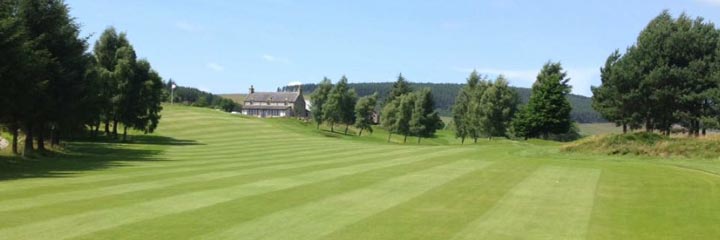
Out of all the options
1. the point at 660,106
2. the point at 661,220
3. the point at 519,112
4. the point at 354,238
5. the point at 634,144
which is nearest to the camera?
the point at 354,238

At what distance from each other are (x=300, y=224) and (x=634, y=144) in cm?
2878

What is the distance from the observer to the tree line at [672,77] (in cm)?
5050

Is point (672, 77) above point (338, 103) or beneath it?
above

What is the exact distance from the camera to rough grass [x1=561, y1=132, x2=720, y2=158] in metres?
32.1

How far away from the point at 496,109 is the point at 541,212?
2423 inches

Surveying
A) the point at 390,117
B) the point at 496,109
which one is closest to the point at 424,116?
the point at 390,117

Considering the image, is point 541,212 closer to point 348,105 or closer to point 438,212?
point 438,212

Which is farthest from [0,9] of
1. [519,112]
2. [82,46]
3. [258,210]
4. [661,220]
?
[519,112]

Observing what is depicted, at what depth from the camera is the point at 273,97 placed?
190 meters

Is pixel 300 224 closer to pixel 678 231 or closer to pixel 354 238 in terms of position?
pixel 354 238

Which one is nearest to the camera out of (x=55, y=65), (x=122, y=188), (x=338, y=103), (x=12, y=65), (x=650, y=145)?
(x=122, y=188)

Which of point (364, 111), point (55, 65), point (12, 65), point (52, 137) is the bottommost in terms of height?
point (52, 137)

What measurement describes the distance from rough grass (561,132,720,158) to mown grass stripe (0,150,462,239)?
73.0 ft

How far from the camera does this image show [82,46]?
119ft
